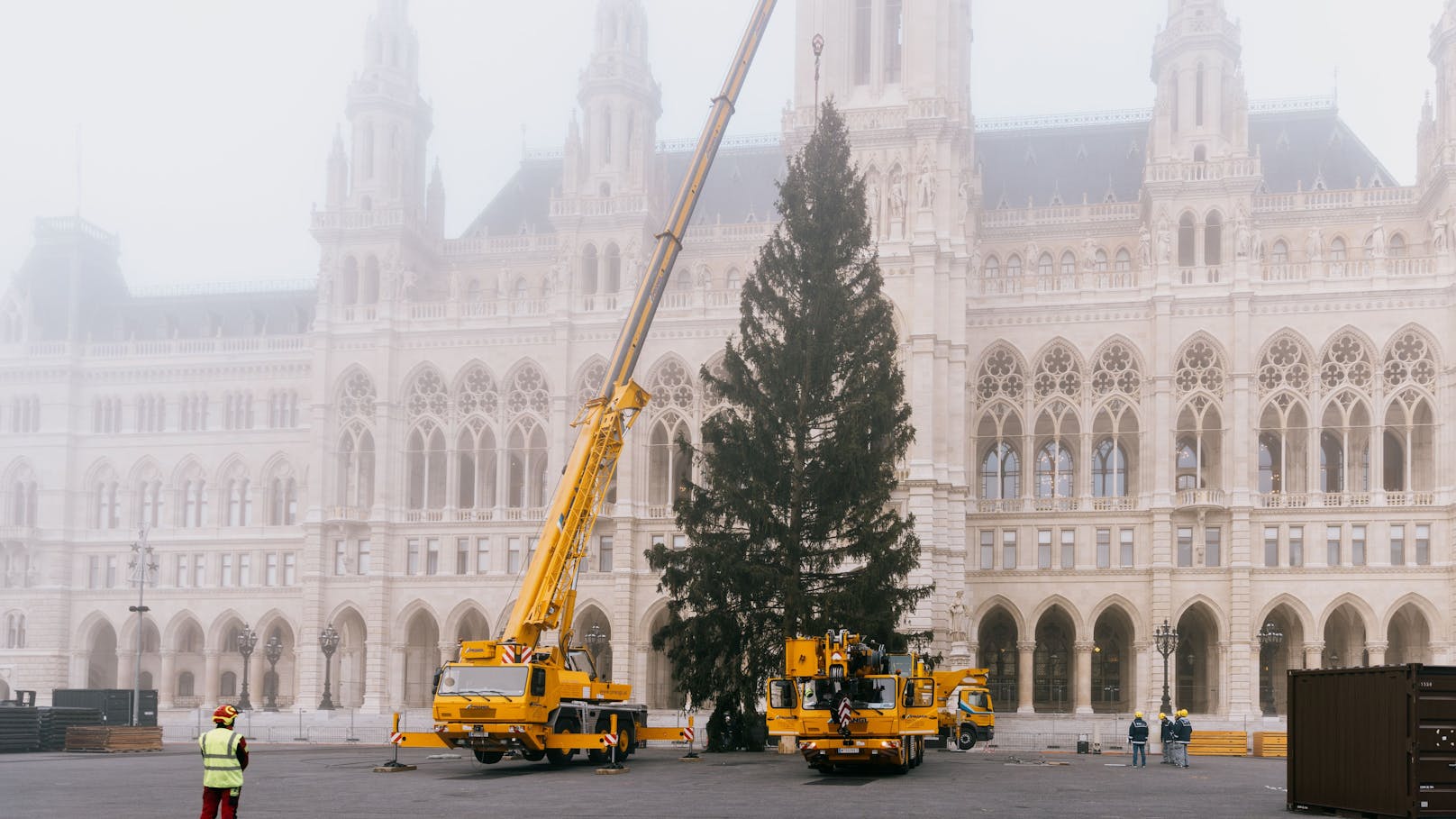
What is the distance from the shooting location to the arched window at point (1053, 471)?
2633 inches

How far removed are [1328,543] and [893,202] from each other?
22.0 meters

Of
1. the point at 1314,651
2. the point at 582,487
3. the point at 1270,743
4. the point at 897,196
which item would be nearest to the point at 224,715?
the point at 582,487

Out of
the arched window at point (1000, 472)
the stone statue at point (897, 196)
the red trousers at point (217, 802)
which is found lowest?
the red trousers at point (217, 802)

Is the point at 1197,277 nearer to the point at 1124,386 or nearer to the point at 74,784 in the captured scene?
the point at 1124,386

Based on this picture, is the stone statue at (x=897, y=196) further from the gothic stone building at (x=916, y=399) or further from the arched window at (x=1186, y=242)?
the arched window at (x=1186, y=242)

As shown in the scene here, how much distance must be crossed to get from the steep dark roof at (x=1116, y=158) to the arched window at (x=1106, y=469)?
12.7 meters

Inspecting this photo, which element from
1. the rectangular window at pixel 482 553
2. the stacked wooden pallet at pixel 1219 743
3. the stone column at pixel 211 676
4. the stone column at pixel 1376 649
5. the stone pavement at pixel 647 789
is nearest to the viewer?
the stone pavement at pixel 647 789

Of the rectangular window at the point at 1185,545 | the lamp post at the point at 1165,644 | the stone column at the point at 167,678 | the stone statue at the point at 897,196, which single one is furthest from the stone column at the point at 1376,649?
the stone column at the point at 167,678

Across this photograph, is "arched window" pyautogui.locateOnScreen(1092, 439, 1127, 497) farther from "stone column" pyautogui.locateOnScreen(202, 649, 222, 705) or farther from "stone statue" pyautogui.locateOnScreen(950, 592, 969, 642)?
"stone column" pyautogui.locateOnScreen(202, 649, 222, 705)

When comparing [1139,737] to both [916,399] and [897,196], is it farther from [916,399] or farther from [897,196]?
[897,196]

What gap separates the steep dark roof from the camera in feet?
235

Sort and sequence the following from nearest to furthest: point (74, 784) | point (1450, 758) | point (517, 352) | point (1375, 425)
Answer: point (1450, 758)
point (74, 784)
point (1375, 425)
point (517, 352)

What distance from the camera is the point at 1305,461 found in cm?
6312

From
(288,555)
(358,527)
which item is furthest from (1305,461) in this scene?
→ (288,555)
